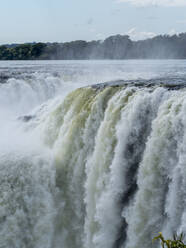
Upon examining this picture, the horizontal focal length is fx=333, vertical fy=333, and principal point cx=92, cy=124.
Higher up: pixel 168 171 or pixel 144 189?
pixel 168 171

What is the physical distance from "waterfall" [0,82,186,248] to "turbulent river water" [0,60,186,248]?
18mm

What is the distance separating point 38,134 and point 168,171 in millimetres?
5488

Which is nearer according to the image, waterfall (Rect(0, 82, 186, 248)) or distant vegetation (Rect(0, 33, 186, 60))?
waterfall (Rect(0, 82, 186, 248))

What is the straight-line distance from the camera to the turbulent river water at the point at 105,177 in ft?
19.9

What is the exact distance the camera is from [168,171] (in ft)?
19.7

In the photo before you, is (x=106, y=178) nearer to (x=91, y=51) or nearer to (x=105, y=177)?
(x=105, y=177)

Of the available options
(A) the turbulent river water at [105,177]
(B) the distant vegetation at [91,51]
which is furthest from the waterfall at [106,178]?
(B) the distant vegetation at [91,51]

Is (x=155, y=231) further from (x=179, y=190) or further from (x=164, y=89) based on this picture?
(x=164, y=89)

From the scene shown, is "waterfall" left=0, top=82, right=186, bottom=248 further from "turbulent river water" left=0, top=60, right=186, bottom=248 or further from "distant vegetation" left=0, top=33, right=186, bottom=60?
"distant vegetation" left=0, top=33, right=186, bottom=60

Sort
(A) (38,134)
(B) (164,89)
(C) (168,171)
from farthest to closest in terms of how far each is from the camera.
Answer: (A) (38,134) → (B) (164,89) → (C) (168,171)

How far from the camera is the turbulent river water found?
6070 millimetres

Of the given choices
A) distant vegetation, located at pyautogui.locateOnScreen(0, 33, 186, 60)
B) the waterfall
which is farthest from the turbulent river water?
distant vegetation, located at pyautogui.locateOnScreen(0, 33, 186, 60)

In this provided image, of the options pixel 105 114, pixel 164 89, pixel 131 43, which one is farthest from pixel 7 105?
pixel 131 43

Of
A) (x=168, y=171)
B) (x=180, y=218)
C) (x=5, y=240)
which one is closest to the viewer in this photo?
(x=180, y=218)
